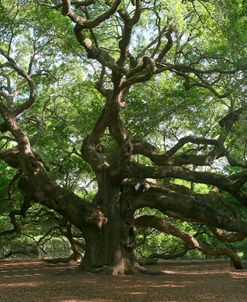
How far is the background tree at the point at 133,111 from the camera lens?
1207cm

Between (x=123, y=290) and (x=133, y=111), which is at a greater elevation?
(x=133, y=111)

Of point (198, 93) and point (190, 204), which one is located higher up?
point (198, 93)

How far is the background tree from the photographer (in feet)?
39.6

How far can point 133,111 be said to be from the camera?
16406 millimetres

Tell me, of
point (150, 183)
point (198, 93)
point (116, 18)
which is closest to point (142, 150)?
point (150, 183)

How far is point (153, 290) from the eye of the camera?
926 centimetres

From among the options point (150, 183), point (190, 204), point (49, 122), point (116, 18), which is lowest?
point (190, 204)

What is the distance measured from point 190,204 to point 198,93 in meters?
4.59

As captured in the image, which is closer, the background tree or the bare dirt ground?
the bare dirt ground

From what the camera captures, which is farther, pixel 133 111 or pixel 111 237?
pixel 133 111

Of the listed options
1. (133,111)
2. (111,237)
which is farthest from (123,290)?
(133,111)

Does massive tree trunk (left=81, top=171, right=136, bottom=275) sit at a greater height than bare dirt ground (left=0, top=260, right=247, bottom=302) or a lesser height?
greater

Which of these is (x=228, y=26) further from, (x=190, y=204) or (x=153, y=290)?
(x=153, y=290)

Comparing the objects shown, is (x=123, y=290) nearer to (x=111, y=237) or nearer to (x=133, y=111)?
(x=111, y=237)
